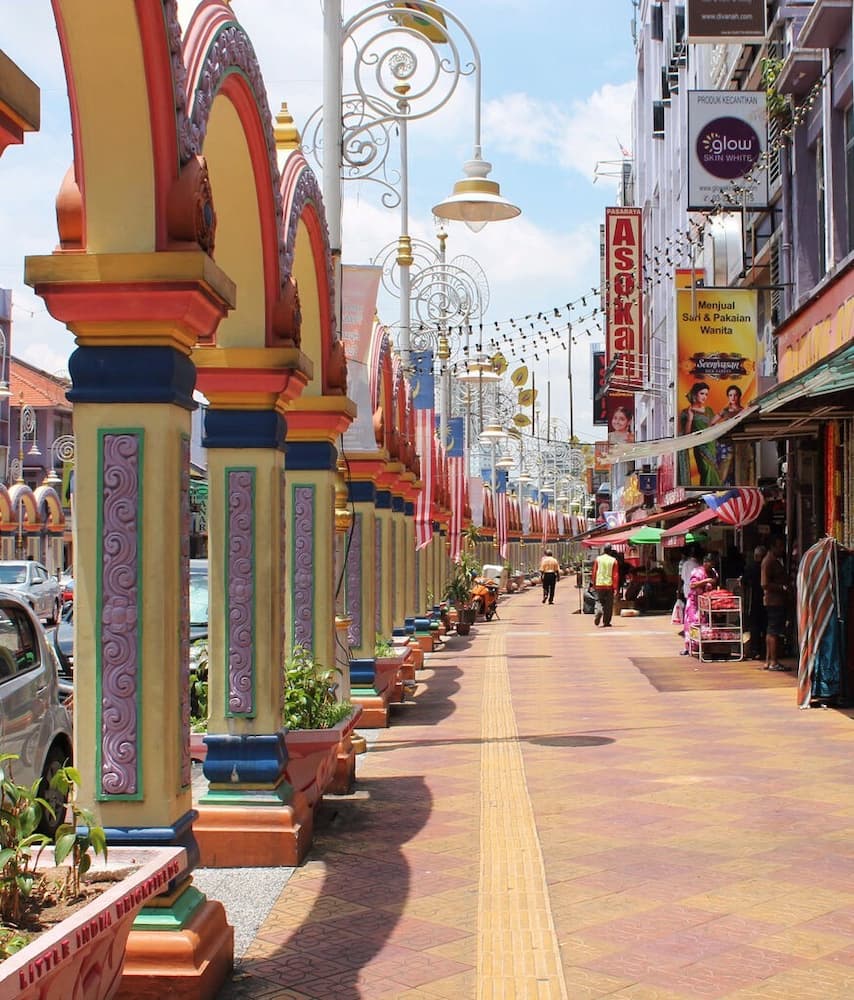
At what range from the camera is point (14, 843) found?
14.3 ft

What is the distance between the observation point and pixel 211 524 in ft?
26.6

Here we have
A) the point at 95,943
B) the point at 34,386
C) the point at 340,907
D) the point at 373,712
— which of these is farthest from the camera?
the point at 34,386

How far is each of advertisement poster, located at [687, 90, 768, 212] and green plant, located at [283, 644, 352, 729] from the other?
1381 centimetres

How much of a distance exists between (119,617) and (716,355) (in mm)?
17748

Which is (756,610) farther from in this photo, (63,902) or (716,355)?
(63,902)

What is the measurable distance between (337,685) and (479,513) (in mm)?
34343

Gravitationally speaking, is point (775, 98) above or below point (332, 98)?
above

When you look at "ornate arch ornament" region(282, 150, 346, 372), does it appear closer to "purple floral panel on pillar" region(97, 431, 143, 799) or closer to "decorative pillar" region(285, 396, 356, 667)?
"decorative pillar" region(285, 396, 356, 667)

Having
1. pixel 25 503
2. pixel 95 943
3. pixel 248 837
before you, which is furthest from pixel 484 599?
pixel 95 943

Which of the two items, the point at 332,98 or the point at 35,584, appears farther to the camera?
the point at 35,584

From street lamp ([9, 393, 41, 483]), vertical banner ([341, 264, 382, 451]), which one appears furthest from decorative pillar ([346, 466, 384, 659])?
street lamp ([9, 393, 41, 483])

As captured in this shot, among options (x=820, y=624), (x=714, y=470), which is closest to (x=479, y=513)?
(x=714, y=470)

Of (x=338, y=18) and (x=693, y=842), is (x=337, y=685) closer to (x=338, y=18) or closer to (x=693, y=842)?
(x=693, y=842)

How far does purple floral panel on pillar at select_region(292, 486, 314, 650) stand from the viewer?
10.4 m
